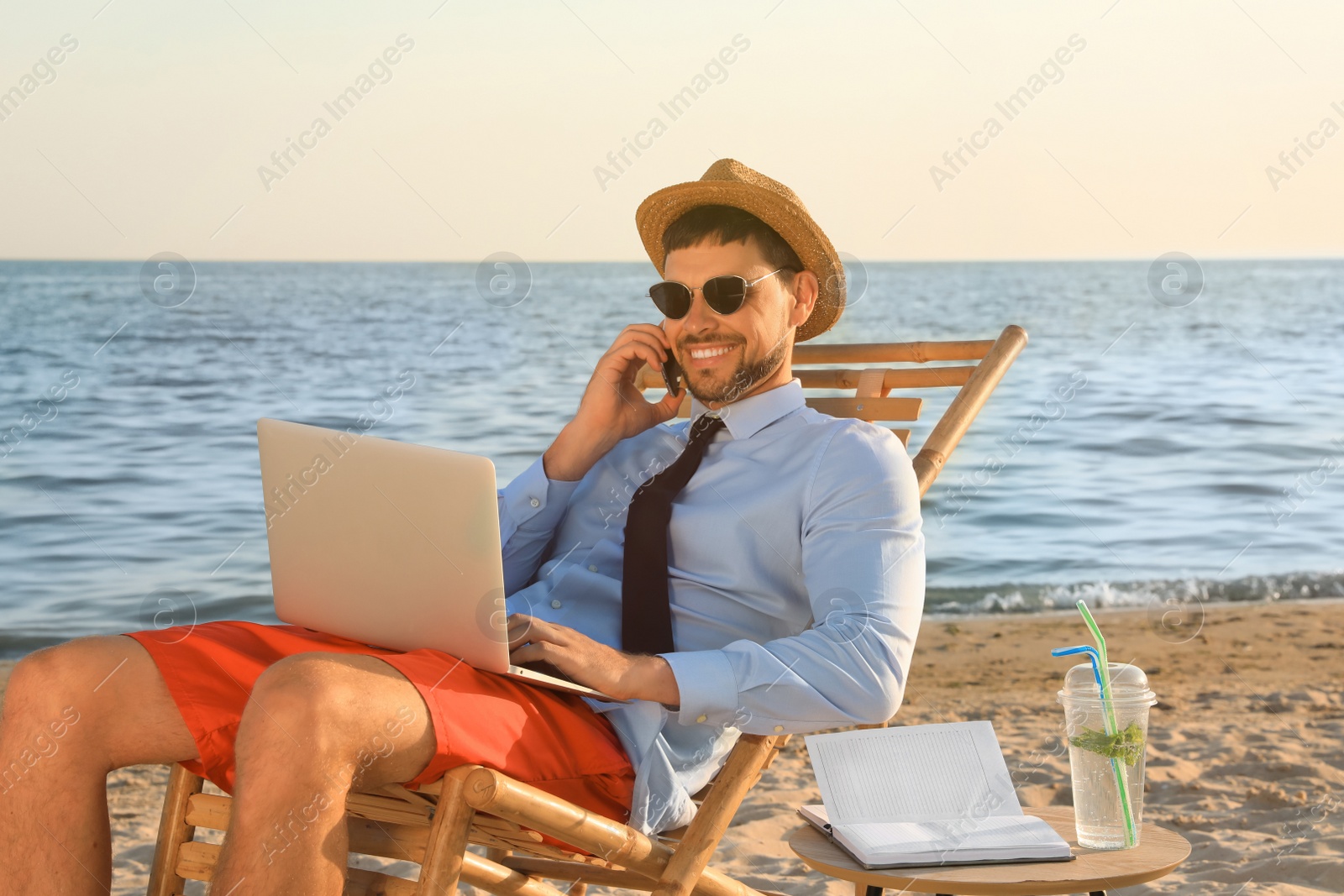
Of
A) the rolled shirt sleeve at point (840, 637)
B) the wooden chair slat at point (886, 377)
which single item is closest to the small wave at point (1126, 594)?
the wooden chair slat at point (886, 377)

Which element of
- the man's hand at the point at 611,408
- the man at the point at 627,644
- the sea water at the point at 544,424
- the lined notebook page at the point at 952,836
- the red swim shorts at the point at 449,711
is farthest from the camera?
the sea water at the point at 544,424

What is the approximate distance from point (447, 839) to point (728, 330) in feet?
3.82

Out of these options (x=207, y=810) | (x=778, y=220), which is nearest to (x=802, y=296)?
(x=778, y=220)

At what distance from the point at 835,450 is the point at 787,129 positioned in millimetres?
18327

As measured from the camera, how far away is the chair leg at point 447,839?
170 cm

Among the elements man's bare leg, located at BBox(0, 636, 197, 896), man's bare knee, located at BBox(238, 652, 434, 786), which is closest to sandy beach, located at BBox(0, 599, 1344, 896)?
man's bare leg, located at BBox(0, 636, 197, 896)

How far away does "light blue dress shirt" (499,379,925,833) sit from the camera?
6.44 feet

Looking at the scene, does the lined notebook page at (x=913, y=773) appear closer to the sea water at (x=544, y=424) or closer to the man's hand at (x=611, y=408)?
the man's hand at (x=611, y=408)

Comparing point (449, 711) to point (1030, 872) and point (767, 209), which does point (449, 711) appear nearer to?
point (1030, 872)

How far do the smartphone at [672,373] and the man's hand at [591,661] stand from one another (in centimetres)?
76

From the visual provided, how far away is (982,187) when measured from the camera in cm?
2278

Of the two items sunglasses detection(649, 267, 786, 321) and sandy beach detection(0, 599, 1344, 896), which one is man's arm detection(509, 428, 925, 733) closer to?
sunglasses detection(649, 267, 786, 321)

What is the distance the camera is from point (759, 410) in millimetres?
2479

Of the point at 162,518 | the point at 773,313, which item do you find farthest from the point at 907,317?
the point at 773,313
